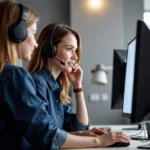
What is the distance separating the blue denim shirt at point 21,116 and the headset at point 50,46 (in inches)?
18.5

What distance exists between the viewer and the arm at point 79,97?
5.60ft

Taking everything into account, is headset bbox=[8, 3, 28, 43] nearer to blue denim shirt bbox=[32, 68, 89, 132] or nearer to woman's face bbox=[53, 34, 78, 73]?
blue denim shirt bbox=[32, 68, 89, 132]

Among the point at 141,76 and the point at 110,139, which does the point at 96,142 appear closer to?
the point at 110,139

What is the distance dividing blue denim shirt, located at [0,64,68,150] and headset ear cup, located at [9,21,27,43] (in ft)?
0.34

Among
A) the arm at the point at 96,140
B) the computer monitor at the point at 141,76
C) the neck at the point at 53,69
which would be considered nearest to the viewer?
the computer monitor at the point at 141,76

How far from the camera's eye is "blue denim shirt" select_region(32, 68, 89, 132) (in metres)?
1.45

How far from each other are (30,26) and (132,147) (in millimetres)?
603

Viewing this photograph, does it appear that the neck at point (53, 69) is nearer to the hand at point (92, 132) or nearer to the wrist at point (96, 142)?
the hand at point (92, 132)

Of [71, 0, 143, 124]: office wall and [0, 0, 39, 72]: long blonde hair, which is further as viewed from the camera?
[71, 0, 143, 124]: office wall

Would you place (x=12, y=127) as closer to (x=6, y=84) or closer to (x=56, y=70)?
(x=6, y=84)

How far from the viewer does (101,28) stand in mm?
4457

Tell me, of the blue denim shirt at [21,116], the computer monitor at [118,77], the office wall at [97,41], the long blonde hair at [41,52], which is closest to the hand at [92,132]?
the blue denim shirt at [21,116]

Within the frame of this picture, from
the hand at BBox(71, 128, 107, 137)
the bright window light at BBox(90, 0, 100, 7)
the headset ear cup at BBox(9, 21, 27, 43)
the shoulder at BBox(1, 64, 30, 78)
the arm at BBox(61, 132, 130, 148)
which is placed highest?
the bright window light at BBox(90, 0, 100, 7)

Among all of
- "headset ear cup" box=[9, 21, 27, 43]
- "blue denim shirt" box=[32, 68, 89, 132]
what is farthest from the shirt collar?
"headset ear cup" box=[9, 21, 27, 43]
